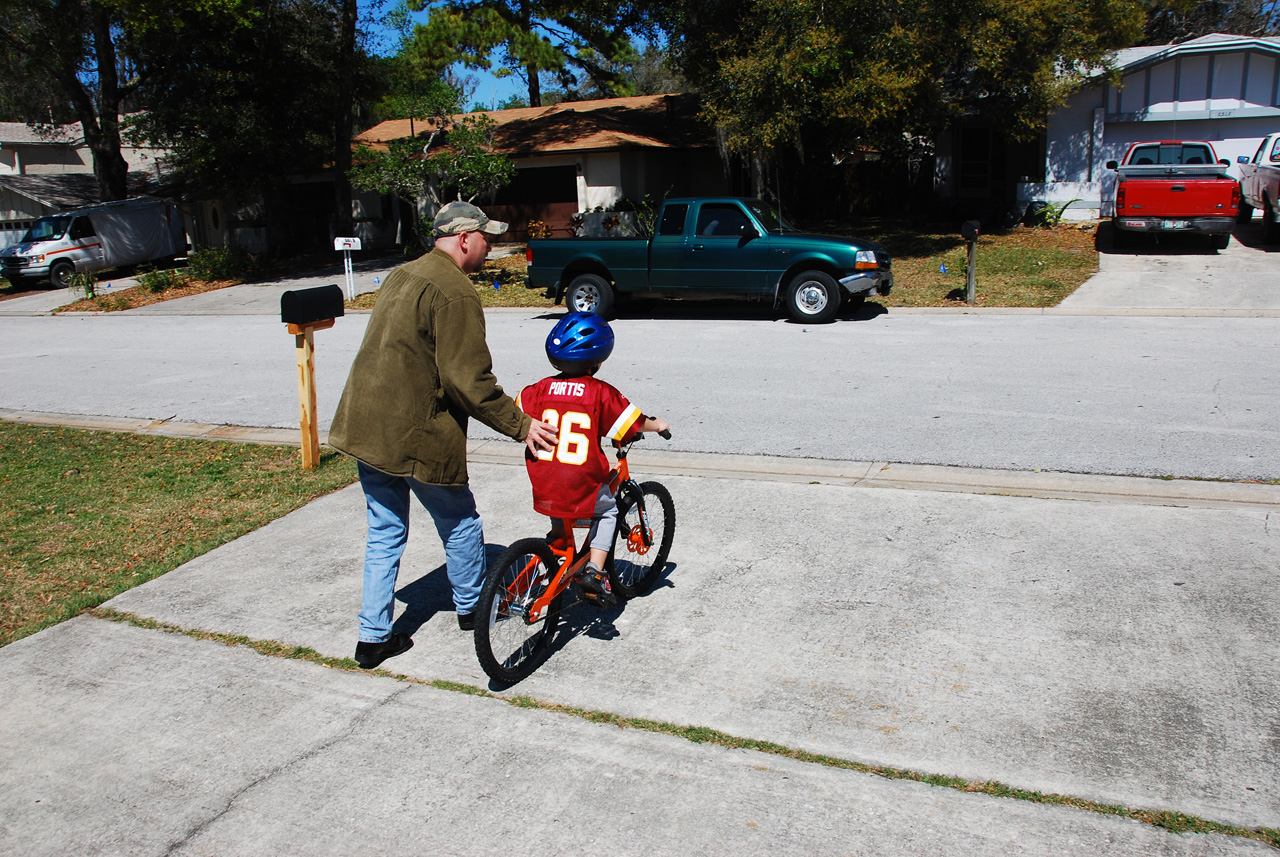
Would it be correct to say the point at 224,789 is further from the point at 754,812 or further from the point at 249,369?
the point at 249,369

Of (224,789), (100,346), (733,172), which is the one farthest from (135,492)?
(733,172)

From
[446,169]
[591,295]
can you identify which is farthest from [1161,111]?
[446,169]

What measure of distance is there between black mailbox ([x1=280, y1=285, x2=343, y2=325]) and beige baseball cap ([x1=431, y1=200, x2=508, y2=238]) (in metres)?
2.70

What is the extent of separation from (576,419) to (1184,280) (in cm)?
1486

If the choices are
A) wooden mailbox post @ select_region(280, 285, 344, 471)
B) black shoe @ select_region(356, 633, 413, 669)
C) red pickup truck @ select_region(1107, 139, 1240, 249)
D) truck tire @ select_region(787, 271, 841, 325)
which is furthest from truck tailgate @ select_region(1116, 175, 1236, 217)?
black shoe @ select_region(356, 633, 413, 669)

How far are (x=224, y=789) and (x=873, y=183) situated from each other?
2772 cm

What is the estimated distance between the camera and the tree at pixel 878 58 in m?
16.6

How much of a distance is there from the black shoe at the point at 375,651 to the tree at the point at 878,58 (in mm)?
14447

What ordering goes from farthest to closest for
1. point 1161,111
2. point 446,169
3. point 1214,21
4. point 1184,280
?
point 1214,21 → point 1161,111 → point 446,169 → point 1184,280

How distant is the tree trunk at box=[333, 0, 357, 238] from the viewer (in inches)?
1016

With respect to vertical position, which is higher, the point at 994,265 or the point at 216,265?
the point at 216,265

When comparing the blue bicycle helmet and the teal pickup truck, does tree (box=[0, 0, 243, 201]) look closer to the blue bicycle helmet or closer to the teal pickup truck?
the teal pickup truck

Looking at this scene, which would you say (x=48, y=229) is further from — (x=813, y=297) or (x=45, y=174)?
(x=813, y=297)

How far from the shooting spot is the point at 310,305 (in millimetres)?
6578
